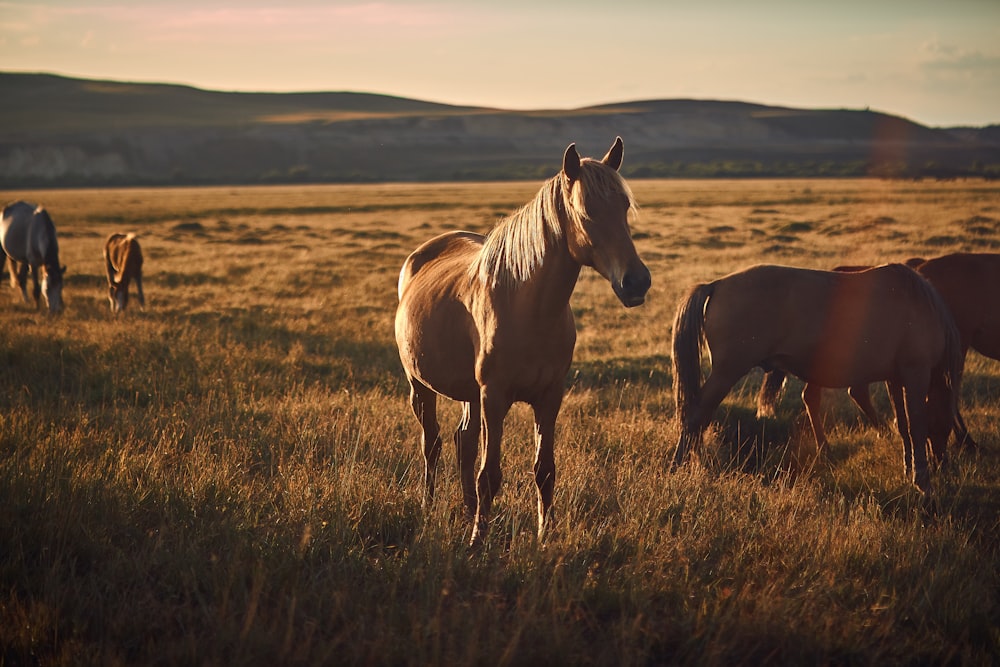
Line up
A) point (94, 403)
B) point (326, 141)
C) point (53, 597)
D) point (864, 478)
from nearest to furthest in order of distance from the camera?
point (53, 597) < point (864, 478) < point (94, 403) < point (326, 141)

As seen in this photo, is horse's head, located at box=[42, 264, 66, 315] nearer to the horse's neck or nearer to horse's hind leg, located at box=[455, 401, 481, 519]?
horse's hind leg, located at box=[455, 401, 481, 519]

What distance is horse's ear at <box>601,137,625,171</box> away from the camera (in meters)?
3.88

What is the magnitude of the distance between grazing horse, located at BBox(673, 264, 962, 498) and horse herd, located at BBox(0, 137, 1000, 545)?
0.04ft

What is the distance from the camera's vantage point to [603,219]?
3596 mm

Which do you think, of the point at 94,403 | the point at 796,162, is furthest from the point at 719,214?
the point at 796,162

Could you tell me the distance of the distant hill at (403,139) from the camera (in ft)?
369

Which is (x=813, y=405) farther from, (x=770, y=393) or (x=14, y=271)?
(x=14, y=271)

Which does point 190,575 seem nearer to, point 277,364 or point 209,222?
point 277,364

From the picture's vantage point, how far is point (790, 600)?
344 cm

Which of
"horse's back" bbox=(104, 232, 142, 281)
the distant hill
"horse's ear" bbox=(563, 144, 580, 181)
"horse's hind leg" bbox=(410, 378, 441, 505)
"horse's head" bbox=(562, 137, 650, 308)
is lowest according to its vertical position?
"horse's hind leg" bbox=(410, 378, 441, 505)

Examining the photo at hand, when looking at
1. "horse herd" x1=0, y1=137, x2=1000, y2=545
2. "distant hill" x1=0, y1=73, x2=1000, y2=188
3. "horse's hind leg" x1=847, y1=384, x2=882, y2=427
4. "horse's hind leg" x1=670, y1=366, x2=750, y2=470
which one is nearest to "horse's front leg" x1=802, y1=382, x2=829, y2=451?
"horse herd" x1=0, y1=137, x2=1000, y2=545

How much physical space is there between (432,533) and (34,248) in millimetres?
13301

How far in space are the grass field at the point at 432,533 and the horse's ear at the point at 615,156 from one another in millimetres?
1984

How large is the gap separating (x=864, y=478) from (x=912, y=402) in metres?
0.71
